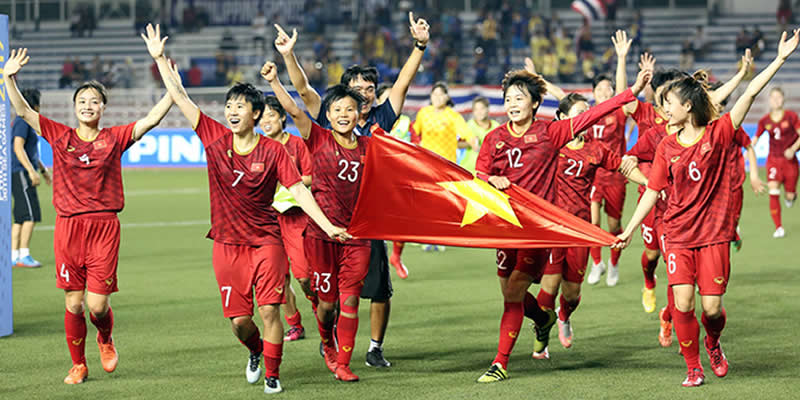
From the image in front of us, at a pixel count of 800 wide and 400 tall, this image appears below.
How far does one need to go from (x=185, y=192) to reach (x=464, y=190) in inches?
604

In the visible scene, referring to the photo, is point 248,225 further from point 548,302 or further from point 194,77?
point 194,77

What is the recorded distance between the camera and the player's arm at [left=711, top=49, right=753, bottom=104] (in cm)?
708

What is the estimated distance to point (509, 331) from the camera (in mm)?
7051

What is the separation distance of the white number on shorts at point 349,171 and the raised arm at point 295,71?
0.48 m

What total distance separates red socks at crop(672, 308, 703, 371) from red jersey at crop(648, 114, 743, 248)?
47 cm

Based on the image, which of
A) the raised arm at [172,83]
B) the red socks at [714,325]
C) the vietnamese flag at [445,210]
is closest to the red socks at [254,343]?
the vietnamese flag at [445,210]

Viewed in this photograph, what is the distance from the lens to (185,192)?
2164 cm

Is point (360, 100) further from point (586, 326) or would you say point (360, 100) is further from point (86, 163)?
point (586, 326)

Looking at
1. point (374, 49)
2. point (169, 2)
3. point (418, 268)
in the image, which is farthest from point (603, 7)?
point (418, 268)

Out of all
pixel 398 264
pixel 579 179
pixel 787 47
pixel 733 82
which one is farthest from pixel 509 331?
pixel 398 264

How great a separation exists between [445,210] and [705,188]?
69.1 inches

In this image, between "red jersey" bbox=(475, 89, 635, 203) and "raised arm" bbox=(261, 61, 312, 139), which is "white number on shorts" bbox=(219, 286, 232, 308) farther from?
"red jersey" bbox=(475, 89, 635, 203)

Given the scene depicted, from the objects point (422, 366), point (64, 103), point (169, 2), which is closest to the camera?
point (422, 366)

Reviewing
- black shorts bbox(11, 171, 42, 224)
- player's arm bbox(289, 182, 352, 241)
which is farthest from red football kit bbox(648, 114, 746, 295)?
black shorts bbox(11, 171, 42, 224)
